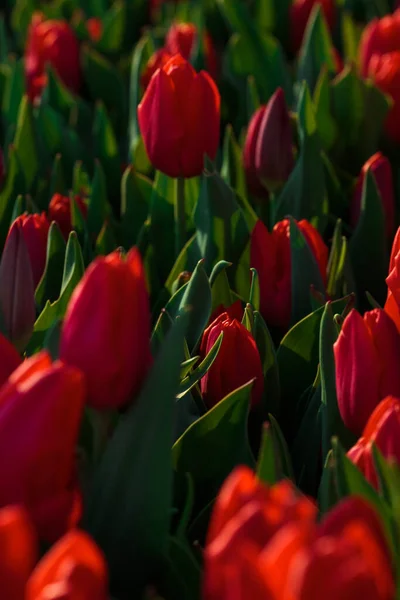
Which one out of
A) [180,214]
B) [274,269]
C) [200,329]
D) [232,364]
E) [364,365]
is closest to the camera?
[364,365]

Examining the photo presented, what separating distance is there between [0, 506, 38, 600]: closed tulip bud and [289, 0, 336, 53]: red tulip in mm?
2228

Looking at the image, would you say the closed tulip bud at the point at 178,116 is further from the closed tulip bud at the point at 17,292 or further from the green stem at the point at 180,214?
the closed tulip bud at the point at 17,292

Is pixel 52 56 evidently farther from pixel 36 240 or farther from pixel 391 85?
pixel 36 240

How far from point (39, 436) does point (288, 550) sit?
0.21 m

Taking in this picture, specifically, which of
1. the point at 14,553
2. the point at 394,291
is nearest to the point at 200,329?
the point at 394,291

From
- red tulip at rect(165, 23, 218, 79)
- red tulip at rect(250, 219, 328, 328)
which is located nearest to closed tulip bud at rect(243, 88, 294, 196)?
red tulip at rect(250, 219, 328, 328)

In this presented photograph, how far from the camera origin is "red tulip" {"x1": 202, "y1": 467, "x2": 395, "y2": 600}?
1.87ft

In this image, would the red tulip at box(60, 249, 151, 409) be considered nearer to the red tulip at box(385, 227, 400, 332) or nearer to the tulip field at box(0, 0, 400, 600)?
the tulip field at box(0, 0, 400, 600)

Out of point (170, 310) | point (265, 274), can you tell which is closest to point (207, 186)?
point (265, 274)

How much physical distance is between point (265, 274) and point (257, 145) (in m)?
0.36

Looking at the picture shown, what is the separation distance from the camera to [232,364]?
1.13 m

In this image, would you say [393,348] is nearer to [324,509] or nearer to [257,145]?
[324,509]

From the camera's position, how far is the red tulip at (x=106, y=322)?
0.81 metres

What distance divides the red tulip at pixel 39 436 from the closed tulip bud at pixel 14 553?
0.34 ft
